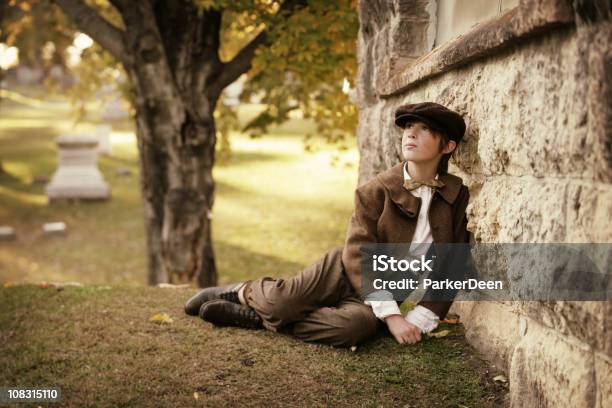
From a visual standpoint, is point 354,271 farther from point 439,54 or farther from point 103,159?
point 103,159

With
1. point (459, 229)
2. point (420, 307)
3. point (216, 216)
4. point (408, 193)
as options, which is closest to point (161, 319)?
point (420, 307)

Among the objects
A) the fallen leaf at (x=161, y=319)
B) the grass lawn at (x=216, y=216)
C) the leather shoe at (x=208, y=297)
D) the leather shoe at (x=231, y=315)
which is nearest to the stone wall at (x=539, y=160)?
the leather shoe at (x=231, y=315)

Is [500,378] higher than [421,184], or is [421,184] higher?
[421,184]

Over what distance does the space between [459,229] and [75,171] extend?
10.6 m

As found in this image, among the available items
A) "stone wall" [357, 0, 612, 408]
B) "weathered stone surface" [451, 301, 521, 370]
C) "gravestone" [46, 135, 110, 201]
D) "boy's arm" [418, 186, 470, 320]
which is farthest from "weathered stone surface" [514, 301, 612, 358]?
"gravestone" [46, 135, 110, 201]

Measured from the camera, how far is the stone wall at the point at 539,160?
1.83m

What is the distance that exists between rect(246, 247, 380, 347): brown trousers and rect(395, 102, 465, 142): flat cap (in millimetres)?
773

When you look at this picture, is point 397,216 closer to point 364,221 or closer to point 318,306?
point 364,221

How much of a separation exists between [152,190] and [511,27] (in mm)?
4775

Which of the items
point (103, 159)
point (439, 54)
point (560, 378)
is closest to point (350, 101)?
point (439, 54)

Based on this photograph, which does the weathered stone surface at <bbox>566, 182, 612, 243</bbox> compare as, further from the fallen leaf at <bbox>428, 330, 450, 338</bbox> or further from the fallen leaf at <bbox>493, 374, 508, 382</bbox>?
the fallen leaf at <bbox>428, 330, 450, 338</bbox>

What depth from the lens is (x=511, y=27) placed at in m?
2.19

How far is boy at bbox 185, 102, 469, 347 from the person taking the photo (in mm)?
2896

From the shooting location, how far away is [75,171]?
1222 cm
